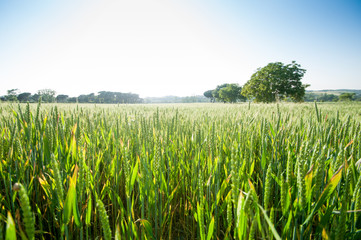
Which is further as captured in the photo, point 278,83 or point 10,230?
point 278,83

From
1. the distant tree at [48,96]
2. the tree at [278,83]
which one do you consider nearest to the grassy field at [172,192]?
the distant tree at [48,96]

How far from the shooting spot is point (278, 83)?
3022 centimetres

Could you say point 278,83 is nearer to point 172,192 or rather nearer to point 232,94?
point 232,94

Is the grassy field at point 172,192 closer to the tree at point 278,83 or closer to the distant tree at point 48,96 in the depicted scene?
the distant tree at point 48,96

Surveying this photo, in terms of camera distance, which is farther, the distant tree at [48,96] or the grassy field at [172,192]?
the distant tree at [48,96]

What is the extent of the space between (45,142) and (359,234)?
1395 mm

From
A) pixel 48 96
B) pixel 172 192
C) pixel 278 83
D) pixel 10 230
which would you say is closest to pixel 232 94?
pixel 278 83

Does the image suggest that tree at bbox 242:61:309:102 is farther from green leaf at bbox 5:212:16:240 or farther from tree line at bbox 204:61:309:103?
green leaf at bbox 5:212:16:240

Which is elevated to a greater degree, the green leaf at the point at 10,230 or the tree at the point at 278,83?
the tree at the point at 278,83

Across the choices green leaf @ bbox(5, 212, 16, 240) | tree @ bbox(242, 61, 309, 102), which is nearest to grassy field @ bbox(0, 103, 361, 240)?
green leaf @ bbox(5, 212, 16, 240)

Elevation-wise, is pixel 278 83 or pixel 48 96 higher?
pixel 278 83

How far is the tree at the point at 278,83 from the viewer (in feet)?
97.6

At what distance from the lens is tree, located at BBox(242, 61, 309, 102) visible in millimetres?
29734

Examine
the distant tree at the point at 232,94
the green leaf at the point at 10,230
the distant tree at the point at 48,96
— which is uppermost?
the distant tree at the point at 232,94
